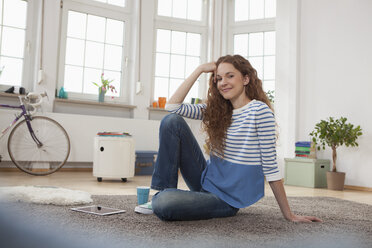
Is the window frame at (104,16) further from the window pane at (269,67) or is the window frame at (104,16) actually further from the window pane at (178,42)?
the window pane at (269,67)

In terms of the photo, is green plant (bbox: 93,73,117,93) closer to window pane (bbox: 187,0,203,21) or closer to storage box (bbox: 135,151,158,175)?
storage box (bbox: 135,151,158,175)

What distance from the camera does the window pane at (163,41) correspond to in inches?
194

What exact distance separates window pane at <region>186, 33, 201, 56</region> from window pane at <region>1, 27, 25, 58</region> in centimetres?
216

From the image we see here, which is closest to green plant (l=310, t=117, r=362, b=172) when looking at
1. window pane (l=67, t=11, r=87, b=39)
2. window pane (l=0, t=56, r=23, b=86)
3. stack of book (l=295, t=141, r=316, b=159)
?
stack of book (l=295, t=141, r=316, b=159)

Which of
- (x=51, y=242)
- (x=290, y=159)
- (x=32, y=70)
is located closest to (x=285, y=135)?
→ (x=290, y=159)

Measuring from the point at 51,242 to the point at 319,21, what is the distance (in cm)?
435

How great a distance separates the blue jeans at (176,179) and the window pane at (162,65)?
3.42 m

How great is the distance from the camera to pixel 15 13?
411 centimetres

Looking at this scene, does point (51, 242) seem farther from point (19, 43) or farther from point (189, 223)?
point (19, 43)

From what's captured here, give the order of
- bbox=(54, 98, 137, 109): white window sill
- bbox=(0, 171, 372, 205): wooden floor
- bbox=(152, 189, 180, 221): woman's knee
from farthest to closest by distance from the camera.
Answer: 1. bbox=(54, 98, 137, 109): white window sill
2. bbox=(0, 171, 372, 205): wooden floor
3. bbox=(152, 189, 180, 221): woman's knee

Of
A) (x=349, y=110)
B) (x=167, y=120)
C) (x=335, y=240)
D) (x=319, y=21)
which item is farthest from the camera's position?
(x=319, y=21)

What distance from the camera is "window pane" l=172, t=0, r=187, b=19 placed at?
16.4 feet

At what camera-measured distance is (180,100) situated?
5.40 feet

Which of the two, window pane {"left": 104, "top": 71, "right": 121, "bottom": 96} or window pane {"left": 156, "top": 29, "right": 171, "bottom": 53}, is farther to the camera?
window pane {"left": 156, "top": 29, "right": 171, "bottom": 53}
